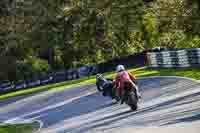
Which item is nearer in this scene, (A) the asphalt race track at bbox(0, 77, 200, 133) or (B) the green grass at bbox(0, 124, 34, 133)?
(A) the asphalt race track at bbox(0, 77, 200, 133)

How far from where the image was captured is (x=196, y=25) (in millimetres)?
49656

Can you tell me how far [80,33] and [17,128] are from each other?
3942 centimetres

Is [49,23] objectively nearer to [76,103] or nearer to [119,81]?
[76,103]

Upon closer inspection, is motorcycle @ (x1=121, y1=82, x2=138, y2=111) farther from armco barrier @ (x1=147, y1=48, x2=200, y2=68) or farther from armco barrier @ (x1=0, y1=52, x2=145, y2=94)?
armco barrier @ (x1=0, y1=52, x2=145, y2=94)

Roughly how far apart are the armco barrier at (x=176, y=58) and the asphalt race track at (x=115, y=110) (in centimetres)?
390

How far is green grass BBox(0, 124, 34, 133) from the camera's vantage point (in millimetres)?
23144

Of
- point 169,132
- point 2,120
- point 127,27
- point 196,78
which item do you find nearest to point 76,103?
point 2,120

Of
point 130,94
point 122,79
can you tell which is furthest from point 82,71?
point 130,94

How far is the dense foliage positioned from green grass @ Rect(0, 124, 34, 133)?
35.3 m

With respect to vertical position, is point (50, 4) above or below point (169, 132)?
above

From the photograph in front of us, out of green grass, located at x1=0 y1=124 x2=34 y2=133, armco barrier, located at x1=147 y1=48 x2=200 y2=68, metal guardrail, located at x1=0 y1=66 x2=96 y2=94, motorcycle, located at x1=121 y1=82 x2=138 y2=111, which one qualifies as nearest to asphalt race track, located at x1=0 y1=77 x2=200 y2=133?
motorcycle, located at x1=121 y1=82 x2=138 y2=111

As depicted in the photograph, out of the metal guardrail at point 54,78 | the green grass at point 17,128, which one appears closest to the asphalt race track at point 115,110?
the green grass at point 17,128

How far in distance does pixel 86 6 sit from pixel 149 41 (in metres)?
7.92

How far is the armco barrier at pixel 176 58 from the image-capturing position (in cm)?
3500
